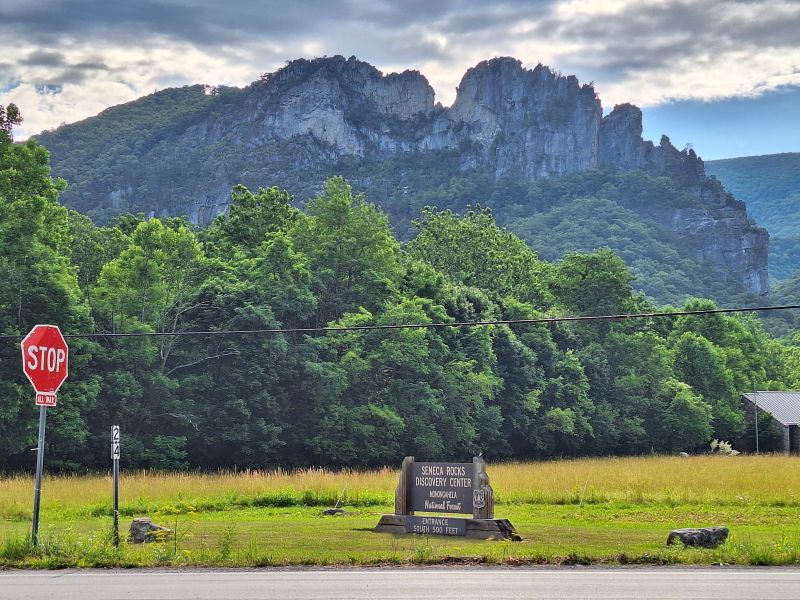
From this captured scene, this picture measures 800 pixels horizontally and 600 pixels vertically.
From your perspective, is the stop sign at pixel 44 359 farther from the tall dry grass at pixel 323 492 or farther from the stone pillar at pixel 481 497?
the tall dry grass at pixel 323 492

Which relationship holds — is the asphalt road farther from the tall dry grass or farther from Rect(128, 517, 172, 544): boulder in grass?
the tall dry grass

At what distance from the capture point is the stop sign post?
1691cm

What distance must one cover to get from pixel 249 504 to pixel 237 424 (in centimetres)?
2032

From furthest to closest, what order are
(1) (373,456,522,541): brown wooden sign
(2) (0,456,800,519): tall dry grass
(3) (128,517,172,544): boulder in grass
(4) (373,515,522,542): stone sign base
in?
(2) (0,456,800,519): tall dry grass < (1) (373,456,522,541): brown wooden sign < (4) (373,515,522,542): stone sign base < (3) (128,517,172,544): boulder in grass

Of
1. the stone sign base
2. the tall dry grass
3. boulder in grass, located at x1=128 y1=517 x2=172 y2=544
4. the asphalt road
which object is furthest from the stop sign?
the tall dry grass

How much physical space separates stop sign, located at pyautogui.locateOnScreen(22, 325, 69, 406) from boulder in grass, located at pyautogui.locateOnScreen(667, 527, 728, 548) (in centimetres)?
1138

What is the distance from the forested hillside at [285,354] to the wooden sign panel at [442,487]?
55.0 ft

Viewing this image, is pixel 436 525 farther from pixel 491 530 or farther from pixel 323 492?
pixel 323 492

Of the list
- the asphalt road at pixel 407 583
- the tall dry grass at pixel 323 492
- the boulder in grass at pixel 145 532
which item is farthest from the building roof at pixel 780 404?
the asphalt road at pixel 407 583

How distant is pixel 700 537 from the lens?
18188 millimetres

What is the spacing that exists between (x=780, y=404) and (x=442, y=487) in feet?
254

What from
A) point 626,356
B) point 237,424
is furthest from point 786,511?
point 626,356

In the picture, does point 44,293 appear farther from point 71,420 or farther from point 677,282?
point 677,282

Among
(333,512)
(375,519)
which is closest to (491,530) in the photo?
(375,519)
